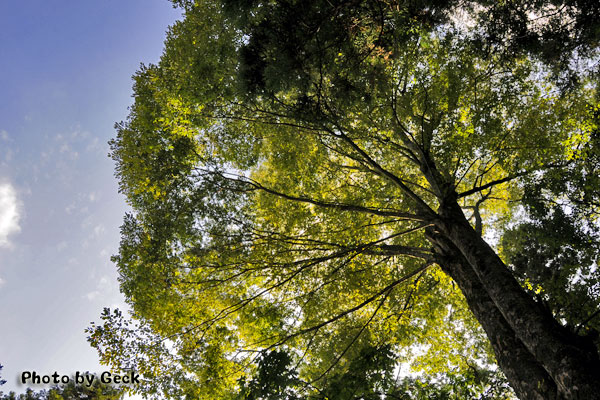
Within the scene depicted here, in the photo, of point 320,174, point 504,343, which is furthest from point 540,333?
point 320,174

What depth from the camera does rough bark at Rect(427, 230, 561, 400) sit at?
10.2ft

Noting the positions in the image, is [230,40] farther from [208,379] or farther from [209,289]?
[208,379]

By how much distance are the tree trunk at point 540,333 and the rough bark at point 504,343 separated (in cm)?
18

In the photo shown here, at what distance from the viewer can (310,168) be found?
24.3 ft

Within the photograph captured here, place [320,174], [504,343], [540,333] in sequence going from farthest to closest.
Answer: [320,174] < [504,343] < [540,333]

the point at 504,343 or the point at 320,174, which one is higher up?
the point at 320,174

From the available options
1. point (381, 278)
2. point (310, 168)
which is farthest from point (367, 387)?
point (310, 168)

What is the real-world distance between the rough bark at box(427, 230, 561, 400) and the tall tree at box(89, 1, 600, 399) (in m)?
0.02

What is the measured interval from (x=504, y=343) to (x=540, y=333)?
1.98ft

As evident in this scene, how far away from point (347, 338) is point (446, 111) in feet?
19.9

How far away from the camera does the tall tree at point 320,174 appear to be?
14.1 feet

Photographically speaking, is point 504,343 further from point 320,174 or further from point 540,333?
point 320,174

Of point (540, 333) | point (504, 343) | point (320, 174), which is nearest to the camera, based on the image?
point (540, 333)

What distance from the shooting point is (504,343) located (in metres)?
3.65
